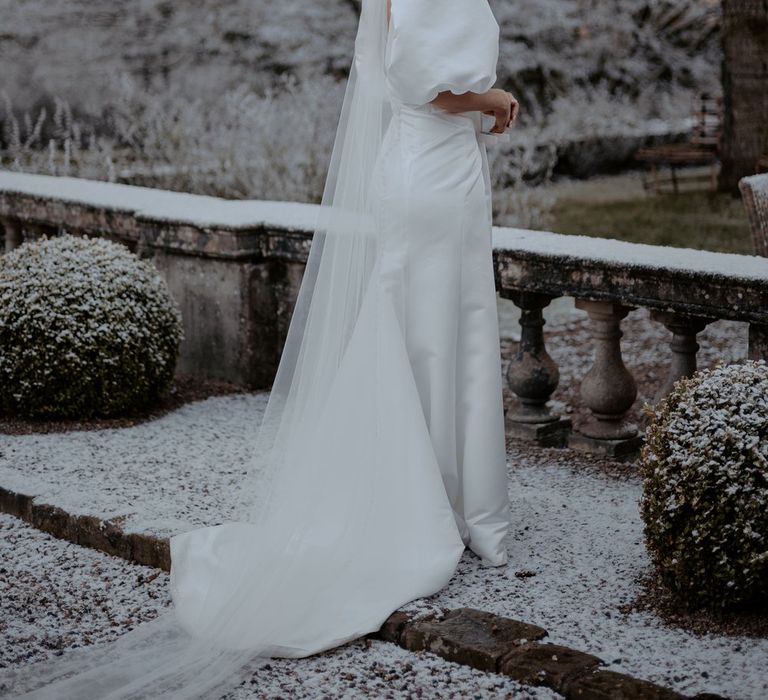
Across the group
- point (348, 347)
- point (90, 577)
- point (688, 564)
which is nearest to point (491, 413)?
point (348, 347)

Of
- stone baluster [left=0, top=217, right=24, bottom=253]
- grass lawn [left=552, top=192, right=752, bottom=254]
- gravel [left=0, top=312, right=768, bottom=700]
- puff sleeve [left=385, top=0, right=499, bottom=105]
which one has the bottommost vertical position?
gravel [left=0, top=312, right=768, bottom=700]

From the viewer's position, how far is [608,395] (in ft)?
16.8

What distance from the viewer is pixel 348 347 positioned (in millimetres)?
3869

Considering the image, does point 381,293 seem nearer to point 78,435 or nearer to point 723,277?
point 723,277

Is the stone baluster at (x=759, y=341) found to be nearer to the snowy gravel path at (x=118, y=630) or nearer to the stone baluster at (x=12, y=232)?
the snowy gravel path at (x=118, y=630)

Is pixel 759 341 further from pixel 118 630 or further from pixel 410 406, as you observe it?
pixel 118 630

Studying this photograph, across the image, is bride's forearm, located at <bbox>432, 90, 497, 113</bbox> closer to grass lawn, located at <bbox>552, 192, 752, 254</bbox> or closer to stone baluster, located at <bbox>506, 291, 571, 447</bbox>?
stone baluster, located at <bbox>506, 291, 571, 447</bbox>

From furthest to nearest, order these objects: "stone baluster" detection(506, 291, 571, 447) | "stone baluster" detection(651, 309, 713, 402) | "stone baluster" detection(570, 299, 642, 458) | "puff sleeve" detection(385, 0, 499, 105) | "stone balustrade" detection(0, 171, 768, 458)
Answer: "stone baluster" detection(506, 291, 571, 447), "stone baluster" detection(570, 299, 642, 458), "stone baluster" detection(651, 309, 713, 402), "stone balustrade" detection(0, 171, 768, 458), "puff sleeve" detection(385, 0, 499, 105)

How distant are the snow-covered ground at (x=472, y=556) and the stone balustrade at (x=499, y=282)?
31 cm

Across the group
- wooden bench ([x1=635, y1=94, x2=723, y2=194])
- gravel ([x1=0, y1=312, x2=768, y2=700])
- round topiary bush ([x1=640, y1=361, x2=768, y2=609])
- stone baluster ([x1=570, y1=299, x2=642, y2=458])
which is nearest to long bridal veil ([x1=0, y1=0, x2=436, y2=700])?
gravel ([x1=0, y1=312, x2=768, y2=700])

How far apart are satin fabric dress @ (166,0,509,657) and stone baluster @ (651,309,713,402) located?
1174 mm

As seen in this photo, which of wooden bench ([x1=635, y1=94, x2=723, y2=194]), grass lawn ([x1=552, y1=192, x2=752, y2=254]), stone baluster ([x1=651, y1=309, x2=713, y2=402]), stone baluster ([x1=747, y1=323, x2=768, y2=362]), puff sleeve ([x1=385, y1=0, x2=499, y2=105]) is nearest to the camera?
puff sleeve ([x1=385, y1=0, x2=499, y2=105])

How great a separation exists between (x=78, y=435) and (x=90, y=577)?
4.74ft

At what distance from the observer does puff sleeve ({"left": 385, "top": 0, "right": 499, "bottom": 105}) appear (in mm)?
3633
